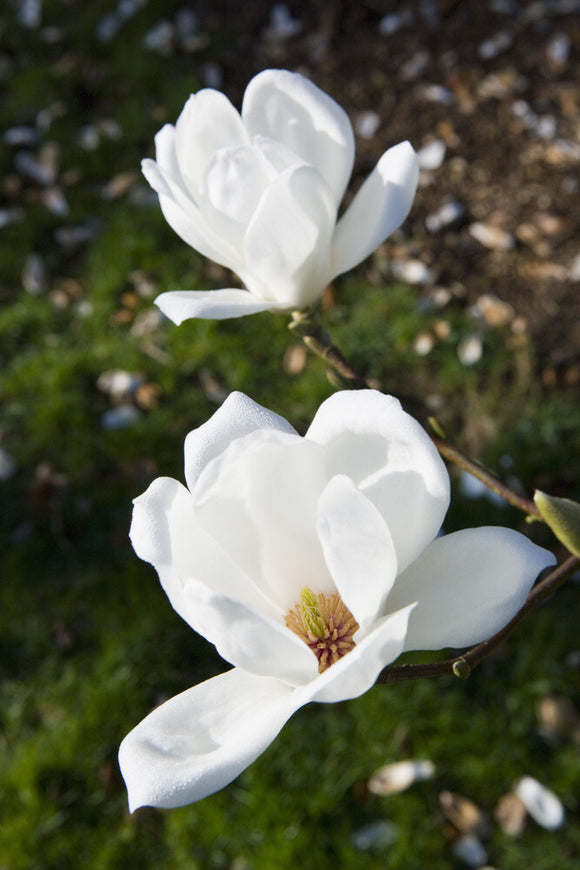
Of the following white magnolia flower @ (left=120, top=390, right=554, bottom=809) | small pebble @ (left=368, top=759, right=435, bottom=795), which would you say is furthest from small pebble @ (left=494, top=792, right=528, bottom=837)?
white magnolia flower @ (left=120, top=390, right=554, bottom=809)

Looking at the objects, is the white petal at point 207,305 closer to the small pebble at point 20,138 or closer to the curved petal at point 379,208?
the curved petal at point 379,208

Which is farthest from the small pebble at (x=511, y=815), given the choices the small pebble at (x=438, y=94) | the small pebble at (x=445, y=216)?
the small pebble at (x=438, y=94)

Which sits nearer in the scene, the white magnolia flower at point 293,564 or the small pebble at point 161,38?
the white magnolia flower at point 293,564

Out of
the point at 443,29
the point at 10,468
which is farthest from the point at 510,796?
the point at 443,29

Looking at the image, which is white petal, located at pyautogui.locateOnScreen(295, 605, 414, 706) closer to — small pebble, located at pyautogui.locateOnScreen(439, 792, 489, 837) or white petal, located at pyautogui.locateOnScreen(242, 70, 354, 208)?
white petal, located at pyautogui.locateOnScreen(242, 70, 354, 208)

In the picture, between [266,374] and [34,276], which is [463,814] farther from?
[34,276]

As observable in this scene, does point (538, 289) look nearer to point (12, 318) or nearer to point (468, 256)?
point (468, 256)
